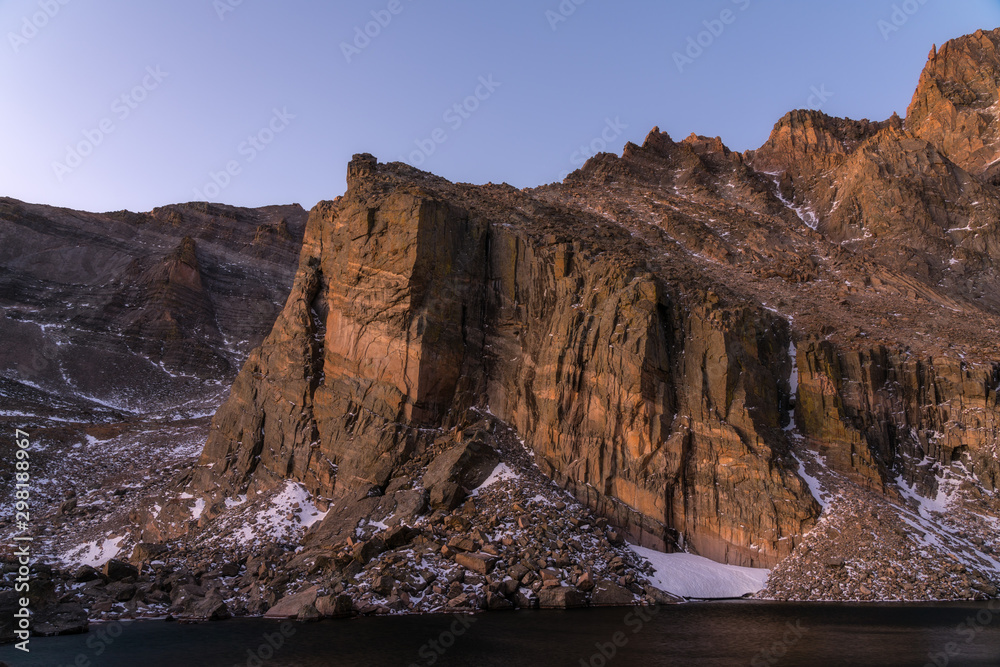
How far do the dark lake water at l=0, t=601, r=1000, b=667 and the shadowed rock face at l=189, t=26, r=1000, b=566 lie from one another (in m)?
8.64

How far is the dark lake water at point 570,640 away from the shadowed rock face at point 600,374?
8638mm

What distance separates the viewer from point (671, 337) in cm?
3959

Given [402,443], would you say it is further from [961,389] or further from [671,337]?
[961,389]

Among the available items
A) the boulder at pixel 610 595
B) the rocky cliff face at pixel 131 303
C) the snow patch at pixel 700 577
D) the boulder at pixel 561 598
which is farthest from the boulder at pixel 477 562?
the rocky cliff face at pixel 131 303

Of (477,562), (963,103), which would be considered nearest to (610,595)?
(477,562)

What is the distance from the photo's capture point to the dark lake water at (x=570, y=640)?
17984 millimetres

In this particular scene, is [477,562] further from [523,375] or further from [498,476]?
[523,375]

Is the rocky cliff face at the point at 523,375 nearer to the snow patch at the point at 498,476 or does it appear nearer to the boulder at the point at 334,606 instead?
the snow patch at the point at 498,476

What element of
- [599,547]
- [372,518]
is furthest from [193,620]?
[599,547]

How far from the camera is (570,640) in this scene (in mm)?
20281

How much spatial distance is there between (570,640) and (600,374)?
19.7 m

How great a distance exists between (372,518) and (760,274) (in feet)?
124

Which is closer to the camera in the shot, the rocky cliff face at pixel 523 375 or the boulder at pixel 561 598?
the boulder at pixel 561 598

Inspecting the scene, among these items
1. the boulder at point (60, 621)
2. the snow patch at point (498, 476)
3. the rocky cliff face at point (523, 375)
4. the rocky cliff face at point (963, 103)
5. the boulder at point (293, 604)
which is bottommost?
the boulder at point (60, 621)
